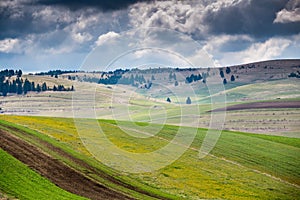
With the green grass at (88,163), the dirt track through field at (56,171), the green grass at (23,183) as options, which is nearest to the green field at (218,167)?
the green grass at (88,163)

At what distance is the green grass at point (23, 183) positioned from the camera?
31698 mm

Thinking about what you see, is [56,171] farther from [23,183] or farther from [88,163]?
[88,163]

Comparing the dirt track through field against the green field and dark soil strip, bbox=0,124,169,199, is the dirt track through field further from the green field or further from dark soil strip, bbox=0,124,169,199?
the green field

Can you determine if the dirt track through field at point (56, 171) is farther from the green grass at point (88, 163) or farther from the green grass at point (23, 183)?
the green grass at point (88, 163)

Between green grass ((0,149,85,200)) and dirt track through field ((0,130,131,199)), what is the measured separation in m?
1.18

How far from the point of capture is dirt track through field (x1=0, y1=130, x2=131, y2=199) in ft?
123

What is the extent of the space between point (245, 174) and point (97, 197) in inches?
1037

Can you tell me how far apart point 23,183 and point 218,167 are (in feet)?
100

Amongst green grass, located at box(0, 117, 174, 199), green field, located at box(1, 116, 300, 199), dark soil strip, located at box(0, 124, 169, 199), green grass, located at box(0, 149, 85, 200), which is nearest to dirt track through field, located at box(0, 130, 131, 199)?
green grass, located at box(0, 149, 85, 200)

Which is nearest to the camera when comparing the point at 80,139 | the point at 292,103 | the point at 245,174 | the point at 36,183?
the point at 36,183

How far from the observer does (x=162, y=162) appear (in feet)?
184

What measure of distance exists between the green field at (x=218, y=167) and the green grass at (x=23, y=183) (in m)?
11.5

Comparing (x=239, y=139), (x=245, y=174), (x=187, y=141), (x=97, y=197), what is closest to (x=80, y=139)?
(x=187, y=141)

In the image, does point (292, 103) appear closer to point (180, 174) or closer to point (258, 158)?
point (258, 158)
